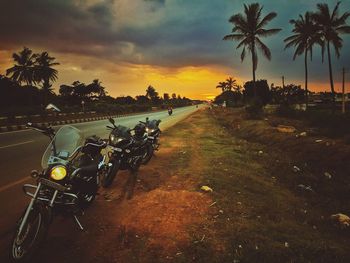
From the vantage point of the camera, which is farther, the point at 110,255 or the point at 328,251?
the point at 328,251

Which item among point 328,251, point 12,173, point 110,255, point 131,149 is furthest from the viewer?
point 12,173

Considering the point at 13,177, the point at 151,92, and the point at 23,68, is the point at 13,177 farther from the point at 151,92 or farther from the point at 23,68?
the point at 151,92

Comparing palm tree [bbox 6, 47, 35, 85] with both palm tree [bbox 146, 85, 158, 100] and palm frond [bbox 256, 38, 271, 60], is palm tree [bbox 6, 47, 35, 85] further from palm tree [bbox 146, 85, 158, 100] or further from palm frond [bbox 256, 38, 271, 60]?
palm tree [bbox 146, 85, 158, 100]

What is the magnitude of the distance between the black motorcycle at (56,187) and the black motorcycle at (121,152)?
1403 mm

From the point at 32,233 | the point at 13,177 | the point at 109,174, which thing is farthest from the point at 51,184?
the point at 13,177

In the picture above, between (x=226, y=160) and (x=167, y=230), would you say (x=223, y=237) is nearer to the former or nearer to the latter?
(x=167, y=230)

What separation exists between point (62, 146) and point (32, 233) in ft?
3.79

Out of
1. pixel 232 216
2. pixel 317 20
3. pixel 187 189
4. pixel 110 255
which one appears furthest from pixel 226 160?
pixel 317 20

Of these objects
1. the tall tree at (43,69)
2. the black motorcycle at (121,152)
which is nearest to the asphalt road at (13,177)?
the black motorcycle at (121,152)

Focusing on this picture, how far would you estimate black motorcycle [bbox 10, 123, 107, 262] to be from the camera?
3566mm

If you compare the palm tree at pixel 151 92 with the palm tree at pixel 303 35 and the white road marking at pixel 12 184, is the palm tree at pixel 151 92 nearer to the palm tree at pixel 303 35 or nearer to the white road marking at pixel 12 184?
the palm tree at pixel 303 35

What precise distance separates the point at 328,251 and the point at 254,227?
1.06 m

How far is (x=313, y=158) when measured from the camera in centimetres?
1224

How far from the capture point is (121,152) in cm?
659
